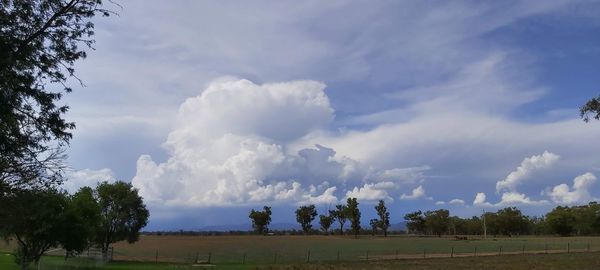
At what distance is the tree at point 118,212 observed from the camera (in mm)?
72562

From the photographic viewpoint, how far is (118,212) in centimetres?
7331

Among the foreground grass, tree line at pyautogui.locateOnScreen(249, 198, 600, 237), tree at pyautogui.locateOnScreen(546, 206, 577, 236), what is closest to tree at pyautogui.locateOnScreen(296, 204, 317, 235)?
tree line at pyautogui.locateOnScreen(249, 198, 600, 237)

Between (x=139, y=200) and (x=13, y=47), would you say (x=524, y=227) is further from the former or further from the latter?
(x=13, y=47)

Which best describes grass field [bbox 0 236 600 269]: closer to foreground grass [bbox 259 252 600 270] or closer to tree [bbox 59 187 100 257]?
foreground grass [bbox 259 252 600 270]

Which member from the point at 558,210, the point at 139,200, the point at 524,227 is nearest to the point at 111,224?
the point at 139,200

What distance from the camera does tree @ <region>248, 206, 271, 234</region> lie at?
18012cm

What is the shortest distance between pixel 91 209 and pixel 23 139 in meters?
33.3

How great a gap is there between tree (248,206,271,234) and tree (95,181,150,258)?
10434 centimetres

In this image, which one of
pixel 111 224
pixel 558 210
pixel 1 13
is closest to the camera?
pixel 1 13

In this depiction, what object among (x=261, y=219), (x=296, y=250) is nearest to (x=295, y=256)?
(x=296, y=250)

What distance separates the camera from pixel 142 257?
76188 mm

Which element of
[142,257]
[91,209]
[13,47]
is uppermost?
[13,47]

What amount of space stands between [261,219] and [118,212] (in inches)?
4286

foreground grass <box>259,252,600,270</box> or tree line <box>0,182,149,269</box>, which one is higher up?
tree line <box>0,182,149,269</box>
